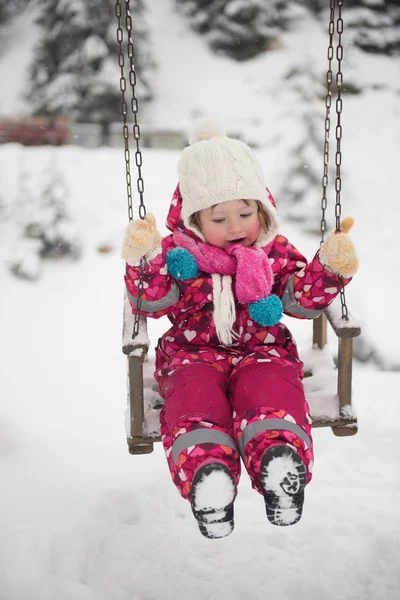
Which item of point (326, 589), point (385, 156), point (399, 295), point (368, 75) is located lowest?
point (326, 589)

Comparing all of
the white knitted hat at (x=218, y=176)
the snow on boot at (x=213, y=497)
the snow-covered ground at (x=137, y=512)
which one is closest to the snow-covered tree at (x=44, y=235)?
the snow-covered ground at (x=137, y=512)

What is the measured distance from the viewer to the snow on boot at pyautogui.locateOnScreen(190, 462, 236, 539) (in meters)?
1.77

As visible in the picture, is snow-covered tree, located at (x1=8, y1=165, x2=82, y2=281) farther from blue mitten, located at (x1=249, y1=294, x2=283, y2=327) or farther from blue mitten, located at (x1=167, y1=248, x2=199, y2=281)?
blue mitten, located at (x1=249, y1=294, x2=283, y2=327)

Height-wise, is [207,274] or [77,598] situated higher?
[207,274]

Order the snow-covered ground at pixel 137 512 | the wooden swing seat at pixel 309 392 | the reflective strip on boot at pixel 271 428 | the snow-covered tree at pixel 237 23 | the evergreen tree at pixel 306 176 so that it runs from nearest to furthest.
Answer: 1. the reflective strip on boot at pixel 271 428
2. the wooden swing seat at pixel 309 392
3. the snow-covered ground at pixel 137 512
4. the evergreen tree at pixel 306 176
5. the snow-covered tree at pixel 237 23

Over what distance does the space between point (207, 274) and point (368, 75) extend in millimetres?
7452

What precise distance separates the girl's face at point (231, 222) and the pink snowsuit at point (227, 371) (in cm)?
13

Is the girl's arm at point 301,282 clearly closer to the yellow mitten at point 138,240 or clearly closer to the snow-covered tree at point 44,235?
the yellow mitten at point 138,240

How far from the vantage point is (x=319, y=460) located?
11.4ft

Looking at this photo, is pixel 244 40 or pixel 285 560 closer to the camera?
pixel 285 560

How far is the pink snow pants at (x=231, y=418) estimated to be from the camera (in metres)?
1.85

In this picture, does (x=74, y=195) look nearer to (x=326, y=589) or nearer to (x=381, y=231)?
(x=381, y=231)

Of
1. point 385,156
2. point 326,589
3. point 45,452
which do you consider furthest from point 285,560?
point 385,156

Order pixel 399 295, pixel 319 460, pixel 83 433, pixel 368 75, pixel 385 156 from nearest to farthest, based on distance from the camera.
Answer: pixel 319 460, pixel 83 433, pixel 399 295, pixel 385 156, pixel 368 75
